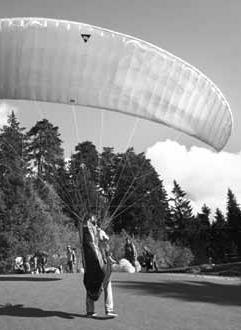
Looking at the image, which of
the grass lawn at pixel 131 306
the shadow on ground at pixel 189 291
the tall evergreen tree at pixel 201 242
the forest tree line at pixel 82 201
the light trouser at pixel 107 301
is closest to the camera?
the grass lawn at pixel 131 306

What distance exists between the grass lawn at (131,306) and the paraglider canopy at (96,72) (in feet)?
18.7

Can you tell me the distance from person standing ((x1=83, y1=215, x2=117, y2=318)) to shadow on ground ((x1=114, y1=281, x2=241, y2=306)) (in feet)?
9.28

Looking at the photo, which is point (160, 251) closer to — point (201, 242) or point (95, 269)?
point (201, 242)

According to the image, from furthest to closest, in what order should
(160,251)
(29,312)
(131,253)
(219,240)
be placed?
1. (219,240)
2. (160,251)
3. (131,253)
4. (29,312)

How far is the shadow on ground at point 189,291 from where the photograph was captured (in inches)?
440

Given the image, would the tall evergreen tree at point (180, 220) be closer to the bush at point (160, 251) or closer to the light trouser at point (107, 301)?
the bush at point (160, 251)

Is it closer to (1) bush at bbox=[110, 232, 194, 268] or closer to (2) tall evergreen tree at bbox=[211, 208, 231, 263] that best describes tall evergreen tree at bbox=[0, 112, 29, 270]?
(1) bush at bbox=[110, 232, 194, 268]

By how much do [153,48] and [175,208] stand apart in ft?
284

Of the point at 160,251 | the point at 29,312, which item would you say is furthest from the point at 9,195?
the point at 29,312

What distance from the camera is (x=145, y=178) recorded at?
240 feet

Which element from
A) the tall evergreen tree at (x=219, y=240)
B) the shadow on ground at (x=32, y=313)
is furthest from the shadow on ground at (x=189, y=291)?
the tall evergreen tree at (x=219, y=240)

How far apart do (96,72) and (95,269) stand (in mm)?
8361

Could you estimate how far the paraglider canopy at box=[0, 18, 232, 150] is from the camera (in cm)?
1502

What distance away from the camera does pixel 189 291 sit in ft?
40.9
